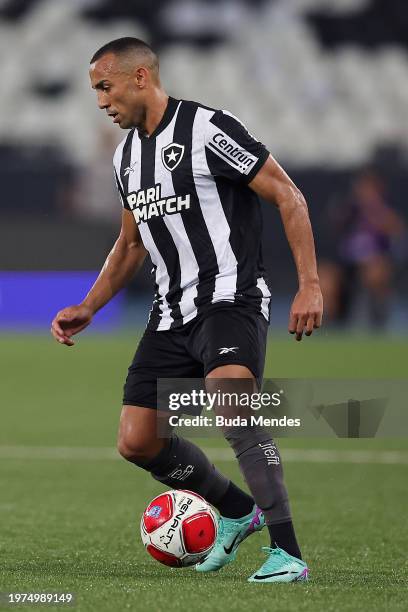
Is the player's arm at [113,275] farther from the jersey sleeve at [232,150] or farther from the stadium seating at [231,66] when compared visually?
the stadium seating at [231,66]

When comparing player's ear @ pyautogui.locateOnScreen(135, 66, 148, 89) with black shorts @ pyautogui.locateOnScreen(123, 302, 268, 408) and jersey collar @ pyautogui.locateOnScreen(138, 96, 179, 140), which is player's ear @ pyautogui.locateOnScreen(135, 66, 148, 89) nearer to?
jersey collar @ pyautogui.locateOnScreen(138, 96, 179, 140)

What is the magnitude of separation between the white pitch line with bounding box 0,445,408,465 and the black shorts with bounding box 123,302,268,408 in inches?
131

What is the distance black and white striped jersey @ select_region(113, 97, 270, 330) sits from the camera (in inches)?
179

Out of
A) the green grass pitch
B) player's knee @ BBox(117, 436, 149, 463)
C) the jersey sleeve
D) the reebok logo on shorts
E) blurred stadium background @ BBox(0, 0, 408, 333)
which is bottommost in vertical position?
the green grass pitch

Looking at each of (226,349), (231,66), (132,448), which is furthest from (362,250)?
(226,349)

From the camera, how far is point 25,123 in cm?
2294

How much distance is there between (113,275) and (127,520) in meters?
1.38

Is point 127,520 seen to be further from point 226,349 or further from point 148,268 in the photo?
point 148,268

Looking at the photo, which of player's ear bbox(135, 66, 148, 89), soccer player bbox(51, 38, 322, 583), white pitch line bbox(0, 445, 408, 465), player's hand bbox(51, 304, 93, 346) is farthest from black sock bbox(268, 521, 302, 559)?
white pitch line bbox(0, 445, 408, 465)

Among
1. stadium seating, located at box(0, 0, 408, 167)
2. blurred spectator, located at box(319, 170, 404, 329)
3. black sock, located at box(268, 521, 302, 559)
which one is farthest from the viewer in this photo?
stadium seating, located at box(0, 0, 408, 167)

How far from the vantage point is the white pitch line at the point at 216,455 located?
804cm

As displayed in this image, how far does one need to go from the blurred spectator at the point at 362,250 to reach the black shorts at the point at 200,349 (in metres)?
12.6

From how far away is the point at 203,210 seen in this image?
4594 millimetres

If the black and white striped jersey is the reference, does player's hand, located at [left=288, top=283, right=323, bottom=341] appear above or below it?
below
